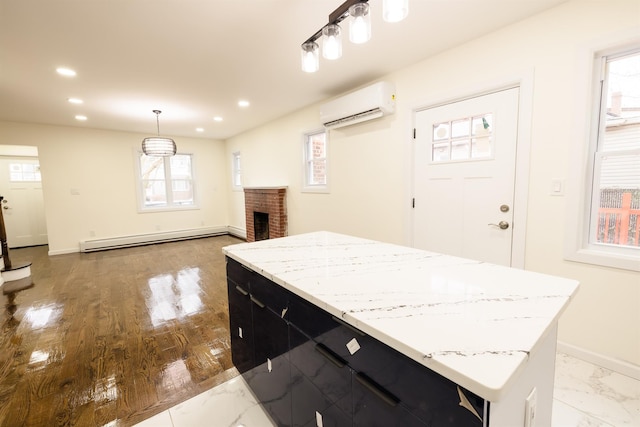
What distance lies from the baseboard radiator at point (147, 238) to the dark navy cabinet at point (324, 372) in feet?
18.0

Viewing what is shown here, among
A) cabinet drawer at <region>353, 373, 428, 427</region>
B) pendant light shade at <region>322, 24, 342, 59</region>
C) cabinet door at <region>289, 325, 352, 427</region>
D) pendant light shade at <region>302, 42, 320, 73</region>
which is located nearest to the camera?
cabinet drawer at <region>353, 373, 428, 427</region>

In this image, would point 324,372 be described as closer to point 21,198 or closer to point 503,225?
point 503,225

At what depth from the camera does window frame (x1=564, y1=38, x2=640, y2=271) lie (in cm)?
182

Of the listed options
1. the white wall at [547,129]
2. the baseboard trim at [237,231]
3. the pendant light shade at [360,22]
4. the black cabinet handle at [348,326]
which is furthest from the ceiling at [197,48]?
the baseboard trim at [237,231]

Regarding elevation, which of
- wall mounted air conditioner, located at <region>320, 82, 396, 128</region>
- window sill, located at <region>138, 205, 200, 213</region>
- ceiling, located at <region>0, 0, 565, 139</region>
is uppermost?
ceiling, located at <region>0, 0, 565, 139</region>

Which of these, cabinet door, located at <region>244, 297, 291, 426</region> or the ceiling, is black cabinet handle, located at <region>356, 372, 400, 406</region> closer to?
cabinet door, located at <region>244, 297, 291, 426</region>

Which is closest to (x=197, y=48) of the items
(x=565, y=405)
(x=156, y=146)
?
(x=156, y=146)

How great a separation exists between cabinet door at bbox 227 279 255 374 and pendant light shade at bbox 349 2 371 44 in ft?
4.79

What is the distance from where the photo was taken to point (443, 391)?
649 millimetres

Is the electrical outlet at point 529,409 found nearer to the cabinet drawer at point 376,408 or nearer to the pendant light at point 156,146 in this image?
the cabinet drawer at point 376,408

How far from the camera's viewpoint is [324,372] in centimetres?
105

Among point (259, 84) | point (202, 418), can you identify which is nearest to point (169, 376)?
point (202, 418)

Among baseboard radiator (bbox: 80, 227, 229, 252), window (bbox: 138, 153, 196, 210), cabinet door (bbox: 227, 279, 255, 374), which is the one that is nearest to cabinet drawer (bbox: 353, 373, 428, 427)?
cabinet door (bbox: 227, 279, 255, 374)

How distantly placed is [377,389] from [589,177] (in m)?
2.17
